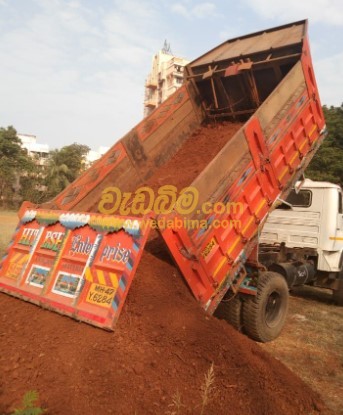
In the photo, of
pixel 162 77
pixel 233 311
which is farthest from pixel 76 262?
pixel 162 77

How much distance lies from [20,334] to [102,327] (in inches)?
32.6

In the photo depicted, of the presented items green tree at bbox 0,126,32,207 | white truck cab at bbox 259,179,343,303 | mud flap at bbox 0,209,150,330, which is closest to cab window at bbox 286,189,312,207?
white truck cab at bbox 259,179,343,303

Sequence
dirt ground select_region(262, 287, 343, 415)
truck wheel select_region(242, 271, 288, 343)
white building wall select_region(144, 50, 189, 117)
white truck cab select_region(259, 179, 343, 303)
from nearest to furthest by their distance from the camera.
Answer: dirt ground select_region(262, 287, 343, 415), truck wheel select_region(242, 271, 288, 343), white truck cab select_region(259, 179, 343, 303), white building wall select_region(144, 50, 189, 117)

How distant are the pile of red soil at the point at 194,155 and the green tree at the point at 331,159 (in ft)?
50.3

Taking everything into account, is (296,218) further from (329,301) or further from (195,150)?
(195,150)

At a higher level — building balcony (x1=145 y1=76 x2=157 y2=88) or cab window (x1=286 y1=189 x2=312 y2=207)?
building balcony (x1=145 y1=76 x2=157 y2=88)

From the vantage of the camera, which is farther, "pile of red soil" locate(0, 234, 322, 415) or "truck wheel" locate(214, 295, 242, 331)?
"truck wheel" locate(214, 295, 242, 331)

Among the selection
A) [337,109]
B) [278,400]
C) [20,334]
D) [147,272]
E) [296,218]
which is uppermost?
[337,109]

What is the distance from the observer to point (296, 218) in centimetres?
745

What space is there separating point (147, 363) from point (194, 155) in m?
3.74

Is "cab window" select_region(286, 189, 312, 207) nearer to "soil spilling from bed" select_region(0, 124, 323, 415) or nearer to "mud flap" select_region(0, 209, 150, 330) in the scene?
"soil spilling from bed" select_region(0, 124, 323, 415)

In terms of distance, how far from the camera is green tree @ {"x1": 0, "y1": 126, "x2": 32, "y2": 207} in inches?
1236

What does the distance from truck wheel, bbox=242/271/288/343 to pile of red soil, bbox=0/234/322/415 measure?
1.03 metres

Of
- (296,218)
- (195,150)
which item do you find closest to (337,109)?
(296,218)
